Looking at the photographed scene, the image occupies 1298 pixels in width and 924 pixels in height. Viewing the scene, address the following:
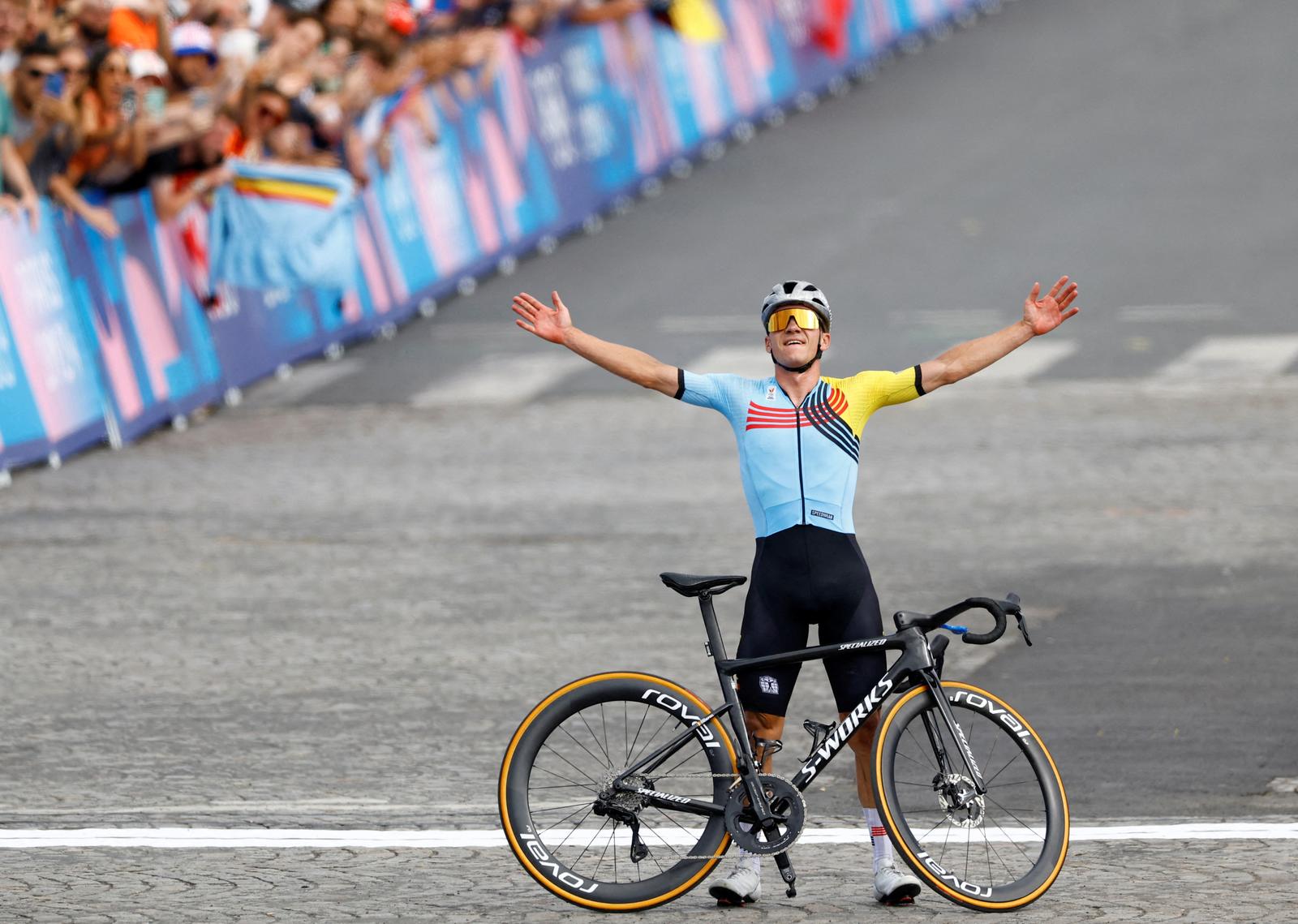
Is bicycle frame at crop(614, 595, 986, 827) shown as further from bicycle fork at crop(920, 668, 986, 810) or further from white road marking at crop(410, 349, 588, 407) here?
white road marking at crop(410, 349, 588, 407)

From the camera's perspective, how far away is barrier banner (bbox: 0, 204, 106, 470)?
15.8 meters

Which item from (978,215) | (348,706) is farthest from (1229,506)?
(978,215)

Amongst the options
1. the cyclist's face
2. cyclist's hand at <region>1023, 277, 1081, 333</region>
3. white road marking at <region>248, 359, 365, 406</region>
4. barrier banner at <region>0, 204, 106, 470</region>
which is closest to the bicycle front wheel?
the cyclist's face

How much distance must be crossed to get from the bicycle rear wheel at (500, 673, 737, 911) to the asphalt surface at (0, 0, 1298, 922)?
158 mm

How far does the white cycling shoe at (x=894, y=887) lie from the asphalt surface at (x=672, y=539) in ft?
0.23

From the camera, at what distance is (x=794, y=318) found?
298 inches

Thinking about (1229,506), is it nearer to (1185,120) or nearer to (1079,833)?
(1079,833)

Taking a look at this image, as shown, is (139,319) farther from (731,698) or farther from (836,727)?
(836,727)

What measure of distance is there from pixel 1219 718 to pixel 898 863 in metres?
2.75

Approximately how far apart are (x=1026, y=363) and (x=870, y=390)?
1179cm

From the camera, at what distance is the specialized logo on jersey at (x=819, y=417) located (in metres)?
7.58

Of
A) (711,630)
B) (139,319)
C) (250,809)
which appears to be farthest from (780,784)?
(139,319)

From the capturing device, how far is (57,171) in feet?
54.4

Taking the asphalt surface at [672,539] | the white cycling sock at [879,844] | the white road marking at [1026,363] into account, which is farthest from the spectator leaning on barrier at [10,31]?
the white cycling sock at [879,844]
